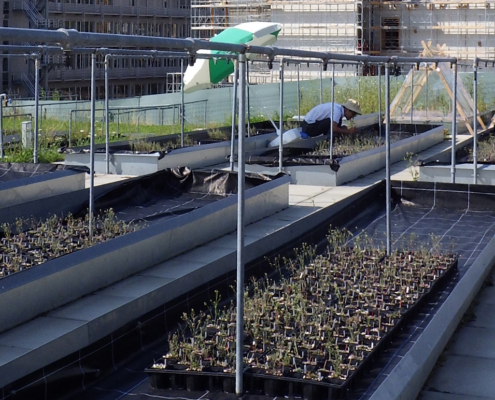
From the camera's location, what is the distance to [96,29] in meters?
60.8

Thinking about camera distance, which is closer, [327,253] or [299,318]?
[299,318]

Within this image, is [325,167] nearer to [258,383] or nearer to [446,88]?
[258,383]

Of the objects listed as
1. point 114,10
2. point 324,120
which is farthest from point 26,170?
point 114,10

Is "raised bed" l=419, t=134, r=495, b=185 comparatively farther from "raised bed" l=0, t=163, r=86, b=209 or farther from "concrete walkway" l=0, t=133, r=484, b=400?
"raised bed" l=0, t=163, r=86, b=209

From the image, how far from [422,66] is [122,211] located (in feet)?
40.7

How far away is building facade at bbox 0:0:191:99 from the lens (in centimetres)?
5141

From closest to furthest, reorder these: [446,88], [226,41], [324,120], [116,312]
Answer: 1. [116,312]
2. [226,41]
3. [324,120]
4. [446,88]

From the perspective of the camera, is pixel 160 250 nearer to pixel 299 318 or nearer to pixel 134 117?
pixel 299 318

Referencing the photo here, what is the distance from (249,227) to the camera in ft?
29.6

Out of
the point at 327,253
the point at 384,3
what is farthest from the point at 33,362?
the point at 384,3

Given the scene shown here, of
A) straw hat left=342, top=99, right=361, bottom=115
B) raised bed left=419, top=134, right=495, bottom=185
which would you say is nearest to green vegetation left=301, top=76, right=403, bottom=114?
straw hat left=342, top=99, right=361, bottom=115

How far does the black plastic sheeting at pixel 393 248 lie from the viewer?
5.24 meters

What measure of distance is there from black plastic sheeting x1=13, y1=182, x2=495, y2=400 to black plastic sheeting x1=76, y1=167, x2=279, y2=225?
1461 mm

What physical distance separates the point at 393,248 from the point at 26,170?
4.89 metres
